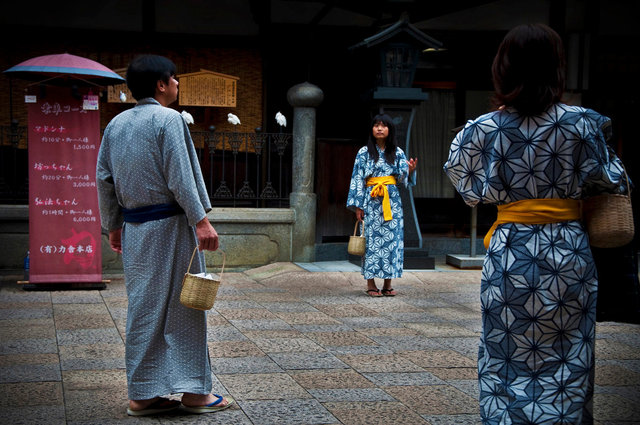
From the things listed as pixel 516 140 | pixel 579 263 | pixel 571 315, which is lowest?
pixel 571 315

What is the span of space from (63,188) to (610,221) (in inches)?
269

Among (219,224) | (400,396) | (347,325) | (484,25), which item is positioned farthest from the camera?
(484,25)

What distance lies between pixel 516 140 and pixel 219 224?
771cm

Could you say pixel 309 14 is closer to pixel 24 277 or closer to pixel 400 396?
pixel 24 277

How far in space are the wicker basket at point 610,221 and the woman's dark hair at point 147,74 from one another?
2.41 metres

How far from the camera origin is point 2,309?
730 cm

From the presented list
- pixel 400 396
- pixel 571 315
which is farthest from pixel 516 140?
pixel 400 396

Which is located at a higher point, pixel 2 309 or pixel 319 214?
pixel 319 214

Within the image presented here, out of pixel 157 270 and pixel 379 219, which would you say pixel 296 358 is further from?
pixel 379 219

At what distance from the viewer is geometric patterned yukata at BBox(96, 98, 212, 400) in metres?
4.07

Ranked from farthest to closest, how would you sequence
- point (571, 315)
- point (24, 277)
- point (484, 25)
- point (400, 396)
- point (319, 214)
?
point (484, 25), point (319, 214), point (24, 277), point (400, 396), point (571, 315)

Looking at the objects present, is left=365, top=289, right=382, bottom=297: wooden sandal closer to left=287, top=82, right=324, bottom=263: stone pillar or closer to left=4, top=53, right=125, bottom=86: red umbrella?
left=287, top=82, right=324, bottom=263: stone pillar

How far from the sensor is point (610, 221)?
118 inches

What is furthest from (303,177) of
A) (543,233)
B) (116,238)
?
(543,233)
